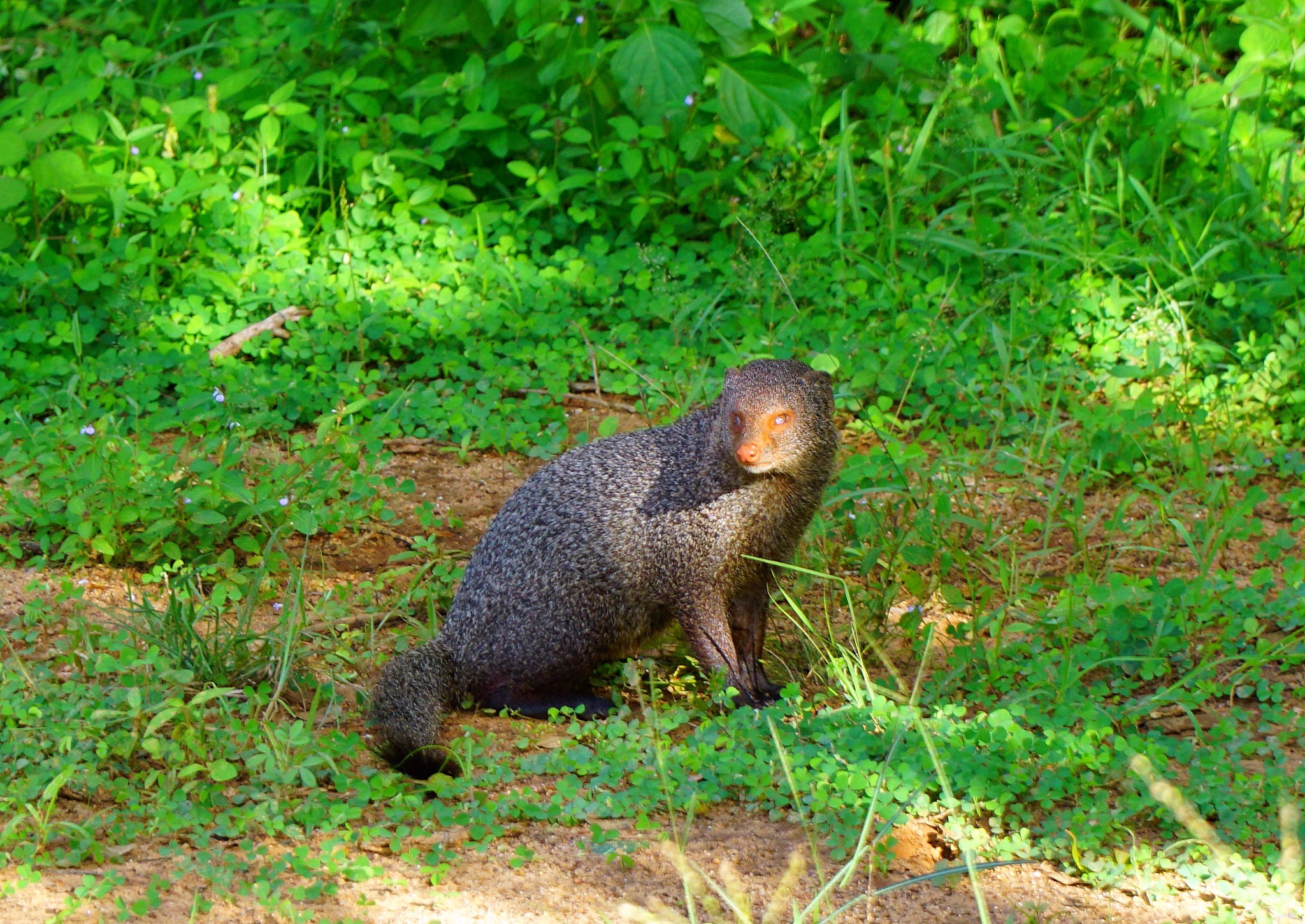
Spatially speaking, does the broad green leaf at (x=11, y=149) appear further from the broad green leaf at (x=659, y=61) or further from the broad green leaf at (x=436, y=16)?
the broad green leaf at (x=659, y=61)

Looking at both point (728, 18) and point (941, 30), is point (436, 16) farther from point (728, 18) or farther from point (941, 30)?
point (941, 30)

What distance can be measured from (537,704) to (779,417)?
938 mm

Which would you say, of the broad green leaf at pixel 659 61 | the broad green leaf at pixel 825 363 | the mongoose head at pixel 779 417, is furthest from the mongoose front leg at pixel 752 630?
the broad green leaf at pixel 659 61

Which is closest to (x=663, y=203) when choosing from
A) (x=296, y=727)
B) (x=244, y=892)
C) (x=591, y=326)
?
(x=591, y=326)

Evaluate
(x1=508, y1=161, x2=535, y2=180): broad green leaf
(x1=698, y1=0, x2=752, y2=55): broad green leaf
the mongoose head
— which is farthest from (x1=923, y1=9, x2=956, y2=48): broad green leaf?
the mongoose head

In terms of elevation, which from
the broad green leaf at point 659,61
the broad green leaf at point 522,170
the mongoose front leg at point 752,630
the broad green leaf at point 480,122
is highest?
the broad green leaf at point 659,61

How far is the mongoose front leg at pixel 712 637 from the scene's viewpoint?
3281 mm

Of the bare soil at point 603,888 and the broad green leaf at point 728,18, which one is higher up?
the broad green leaf at point 728,18

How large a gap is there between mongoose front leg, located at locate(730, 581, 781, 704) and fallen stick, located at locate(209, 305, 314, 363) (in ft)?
7.78

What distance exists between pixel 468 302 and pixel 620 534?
6.74ft

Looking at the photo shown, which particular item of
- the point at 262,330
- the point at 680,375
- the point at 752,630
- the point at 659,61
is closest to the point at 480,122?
the point at 659,61

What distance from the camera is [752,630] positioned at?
11.4ft

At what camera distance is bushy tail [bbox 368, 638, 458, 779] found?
287 centimetres

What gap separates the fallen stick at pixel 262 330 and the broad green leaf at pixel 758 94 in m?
1.84
